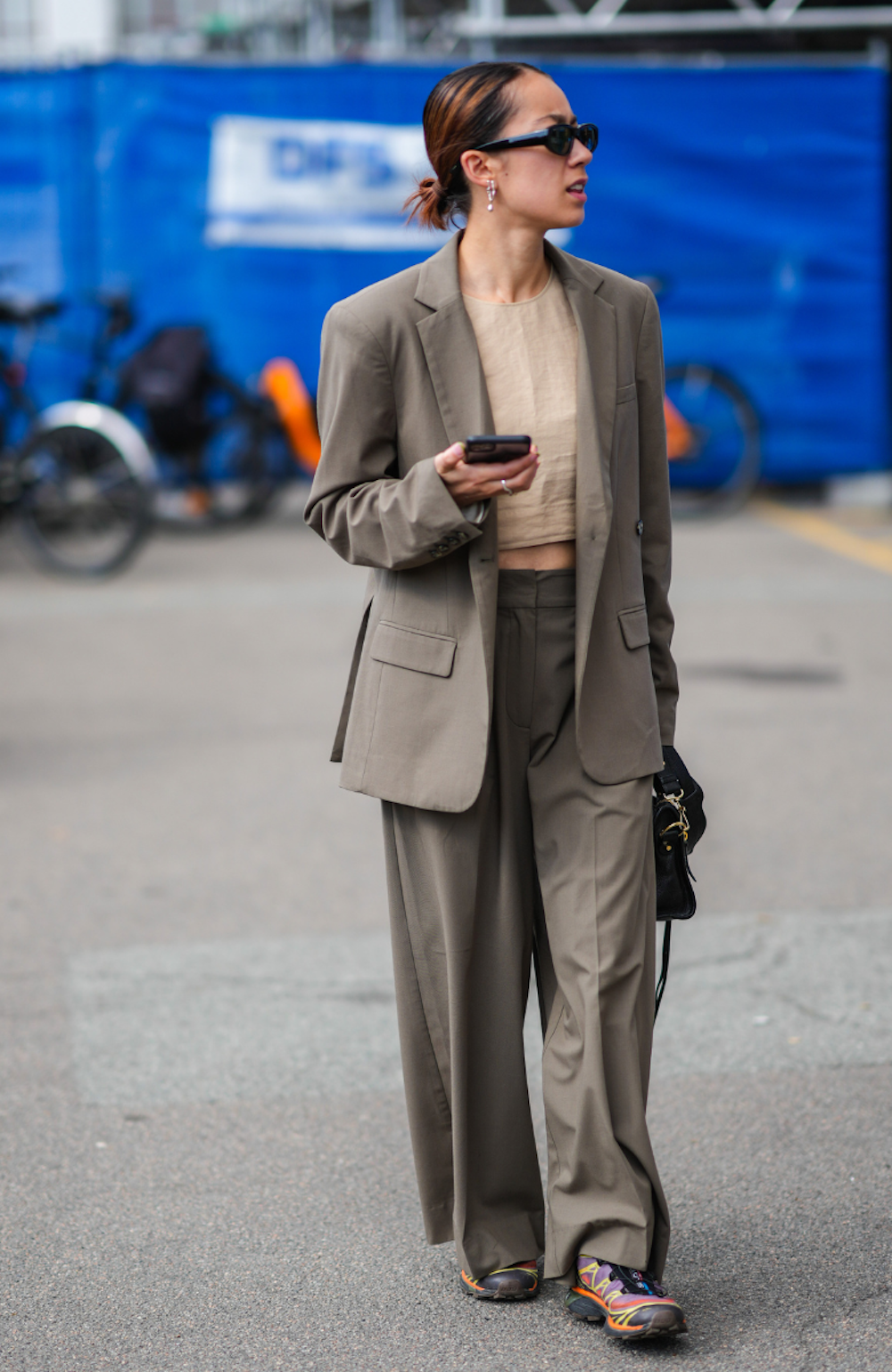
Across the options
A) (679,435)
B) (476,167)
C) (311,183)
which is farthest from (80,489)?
(476,167)

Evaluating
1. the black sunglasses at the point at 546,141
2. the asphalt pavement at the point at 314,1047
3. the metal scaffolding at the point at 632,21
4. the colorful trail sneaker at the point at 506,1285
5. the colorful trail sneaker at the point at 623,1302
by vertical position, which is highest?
the metal scaffolding at the point at 632,21

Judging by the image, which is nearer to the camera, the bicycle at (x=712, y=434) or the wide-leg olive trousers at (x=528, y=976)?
the wide-leg olive trousers at (x=528, y=976)

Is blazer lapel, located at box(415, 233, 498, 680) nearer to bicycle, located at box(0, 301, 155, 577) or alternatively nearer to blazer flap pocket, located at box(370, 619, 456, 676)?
blazer flap pocket, located at box(370, 619, 456, 676)

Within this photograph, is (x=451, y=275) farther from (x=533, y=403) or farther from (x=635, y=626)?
(x=635, y=626)

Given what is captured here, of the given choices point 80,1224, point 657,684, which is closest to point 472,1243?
point 80,1224

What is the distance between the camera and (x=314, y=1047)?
3.98m

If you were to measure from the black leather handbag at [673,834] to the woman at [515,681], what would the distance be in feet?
0.26

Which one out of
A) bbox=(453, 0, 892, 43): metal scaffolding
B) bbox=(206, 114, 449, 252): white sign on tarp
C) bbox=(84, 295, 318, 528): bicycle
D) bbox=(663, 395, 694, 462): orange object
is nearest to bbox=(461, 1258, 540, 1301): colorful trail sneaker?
bbox=(84, 295, 318, 528): bicycle

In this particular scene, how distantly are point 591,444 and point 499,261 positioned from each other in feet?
1.12

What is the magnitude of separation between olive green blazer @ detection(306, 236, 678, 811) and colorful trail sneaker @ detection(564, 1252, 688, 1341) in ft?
2.61

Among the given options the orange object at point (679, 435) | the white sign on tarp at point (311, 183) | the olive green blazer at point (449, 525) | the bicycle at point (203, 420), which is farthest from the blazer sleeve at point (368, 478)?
the white sign on tarp at point (311, 183)

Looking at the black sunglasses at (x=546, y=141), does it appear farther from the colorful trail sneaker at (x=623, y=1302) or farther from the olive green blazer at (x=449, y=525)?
the colorful trail sneaker at (x=623, y=1302)

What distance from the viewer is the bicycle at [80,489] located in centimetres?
934

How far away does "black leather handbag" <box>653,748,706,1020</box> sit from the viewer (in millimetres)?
2949
